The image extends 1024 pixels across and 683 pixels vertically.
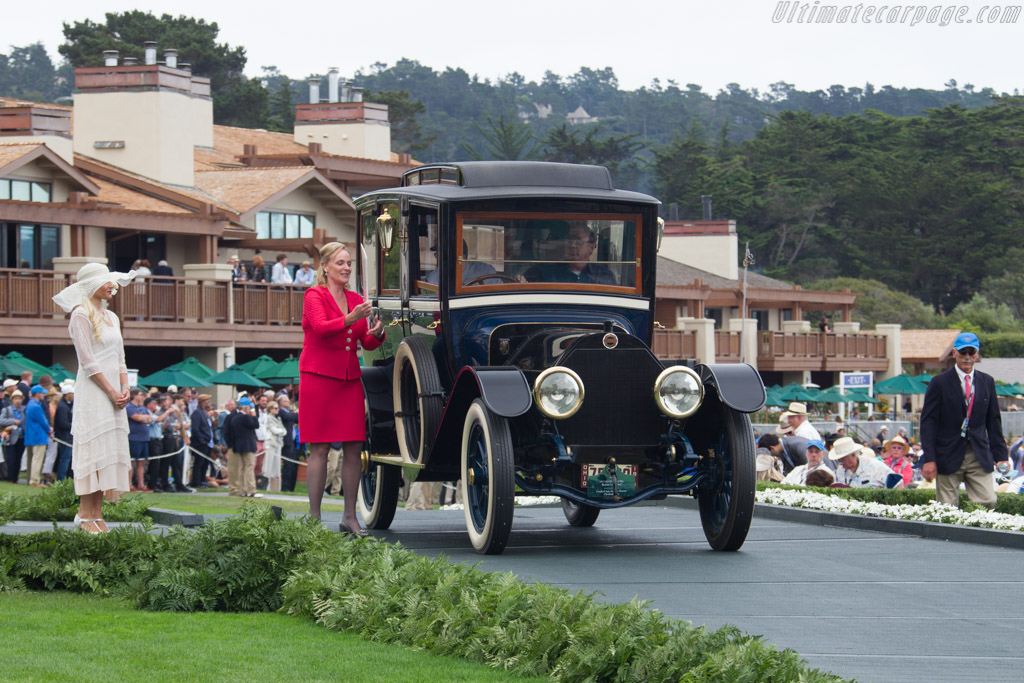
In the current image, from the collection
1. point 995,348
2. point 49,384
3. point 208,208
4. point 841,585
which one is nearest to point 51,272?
point 208,208

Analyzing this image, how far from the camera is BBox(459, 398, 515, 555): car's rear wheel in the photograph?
34.9 feet

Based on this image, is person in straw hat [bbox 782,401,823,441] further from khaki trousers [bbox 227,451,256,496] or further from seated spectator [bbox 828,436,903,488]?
khaki trousers [bbox 227,451,256,496]

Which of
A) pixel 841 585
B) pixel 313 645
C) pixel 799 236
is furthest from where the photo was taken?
pixel 799 236

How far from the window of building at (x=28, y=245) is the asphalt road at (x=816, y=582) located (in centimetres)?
2713

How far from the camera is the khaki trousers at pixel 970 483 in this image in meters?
13.1

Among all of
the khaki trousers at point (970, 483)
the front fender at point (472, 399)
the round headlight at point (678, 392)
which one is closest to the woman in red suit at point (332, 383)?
the front fender at point (472, 399)

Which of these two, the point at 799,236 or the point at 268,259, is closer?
the point at 268,259

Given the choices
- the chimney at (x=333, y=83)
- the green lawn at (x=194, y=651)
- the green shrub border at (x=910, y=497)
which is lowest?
the green shrub border at (x=910, y=497)

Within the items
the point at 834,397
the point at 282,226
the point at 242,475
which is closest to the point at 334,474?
the point at 242,475

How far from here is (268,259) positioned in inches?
1932

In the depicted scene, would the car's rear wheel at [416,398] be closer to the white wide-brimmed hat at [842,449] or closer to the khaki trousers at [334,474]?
the white wide-brimmed hat at [842,449]

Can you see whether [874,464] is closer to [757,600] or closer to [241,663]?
[757,600]

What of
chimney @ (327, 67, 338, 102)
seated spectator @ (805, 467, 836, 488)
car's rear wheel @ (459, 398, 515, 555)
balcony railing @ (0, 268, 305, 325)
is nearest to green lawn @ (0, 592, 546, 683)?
car's rear wheel @ (459, 398, 515, 555)

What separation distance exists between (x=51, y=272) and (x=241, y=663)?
102 feet
